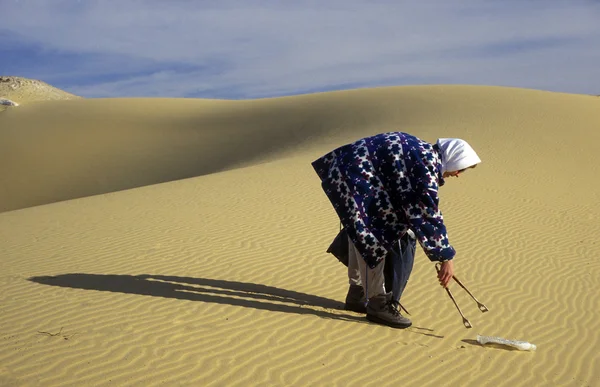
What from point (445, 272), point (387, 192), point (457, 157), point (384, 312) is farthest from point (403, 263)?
point (457, 157)

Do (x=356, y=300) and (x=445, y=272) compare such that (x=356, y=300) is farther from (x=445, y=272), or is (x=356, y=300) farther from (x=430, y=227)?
(x=430, y=227)

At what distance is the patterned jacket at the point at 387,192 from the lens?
4922 millimetres

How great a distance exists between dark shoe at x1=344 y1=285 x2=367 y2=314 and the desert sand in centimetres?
7

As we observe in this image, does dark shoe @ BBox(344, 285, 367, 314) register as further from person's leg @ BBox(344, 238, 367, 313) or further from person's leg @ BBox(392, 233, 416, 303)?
person's leg @ BBox(392, 233, 416, 303)

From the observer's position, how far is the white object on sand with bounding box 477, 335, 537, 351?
17.8 feet

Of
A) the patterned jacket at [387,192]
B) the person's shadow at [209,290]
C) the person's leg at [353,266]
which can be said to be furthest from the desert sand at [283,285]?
the patterned jacket at [387,192]

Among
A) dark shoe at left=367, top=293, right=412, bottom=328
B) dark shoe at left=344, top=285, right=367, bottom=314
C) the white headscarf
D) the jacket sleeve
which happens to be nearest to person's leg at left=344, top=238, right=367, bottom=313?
dark shoe at left=344, top=285, right=367, bottom=314

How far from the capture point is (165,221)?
1079 centimetres

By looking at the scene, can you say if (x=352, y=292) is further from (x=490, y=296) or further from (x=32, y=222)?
(x=32, y=222)

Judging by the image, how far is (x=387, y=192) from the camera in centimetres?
516

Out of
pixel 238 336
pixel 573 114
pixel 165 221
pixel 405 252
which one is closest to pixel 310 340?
pixel 238 336

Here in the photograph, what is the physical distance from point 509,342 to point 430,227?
54.1 inches

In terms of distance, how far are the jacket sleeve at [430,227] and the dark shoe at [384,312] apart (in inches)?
31.4

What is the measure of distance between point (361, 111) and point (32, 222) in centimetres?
1941
